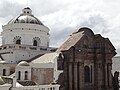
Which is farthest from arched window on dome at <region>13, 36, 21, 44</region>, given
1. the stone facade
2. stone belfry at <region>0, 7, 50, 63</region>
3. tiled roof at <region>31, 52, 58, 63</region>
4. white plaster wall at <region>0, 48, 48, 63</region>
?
the stone facade

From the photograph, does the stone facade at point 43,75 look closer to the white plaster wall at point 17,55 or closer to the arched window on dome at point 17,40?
the white plaster wall at point 17,55

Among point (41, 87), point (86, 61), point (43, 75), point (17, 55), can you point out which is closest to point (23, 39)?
point (17, 55)

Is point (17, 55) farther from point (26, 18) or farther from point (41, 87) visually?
point (41, 87)

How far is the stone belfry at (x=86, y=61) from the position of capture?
40562mm

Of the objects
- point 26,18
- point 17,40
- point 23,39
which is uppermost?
point 26,18

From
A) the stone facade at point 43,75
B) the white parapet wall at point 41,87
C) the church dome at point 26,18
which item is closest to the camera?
the white parapet wall at point 41,87

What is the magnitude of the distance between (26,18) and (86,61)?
1425 centimetres

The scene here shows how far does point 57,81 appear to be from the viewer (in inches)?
1545

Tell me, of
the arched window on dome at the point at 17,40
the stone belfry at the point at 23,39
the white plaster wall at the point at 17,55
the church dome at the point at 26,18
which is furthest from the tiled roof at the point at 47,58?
the church dome at the point at 26,18

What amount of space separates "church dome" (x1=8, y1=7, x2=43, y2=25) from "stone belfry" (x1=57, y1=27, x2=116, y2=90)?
31.3 feet

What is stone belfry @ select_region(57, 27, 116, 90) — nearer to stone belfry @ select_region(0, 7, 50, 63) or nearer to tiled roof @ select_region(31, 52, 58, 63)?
tiled roof @ select_region(31, 52, 58, 63)

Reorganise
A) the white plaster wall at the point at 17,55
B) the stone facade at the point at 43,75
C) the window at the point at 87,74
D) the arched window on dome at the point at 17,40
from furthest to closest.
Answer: the arched window on dome at the point at 17,40 → the white plaster wall at the point at 17,55 → the window at the point at 87,74 → the stone facade at the point at 43,75

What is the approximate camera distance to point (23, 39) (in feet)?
156

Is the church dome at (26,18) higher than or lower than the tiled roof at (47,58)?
higher
